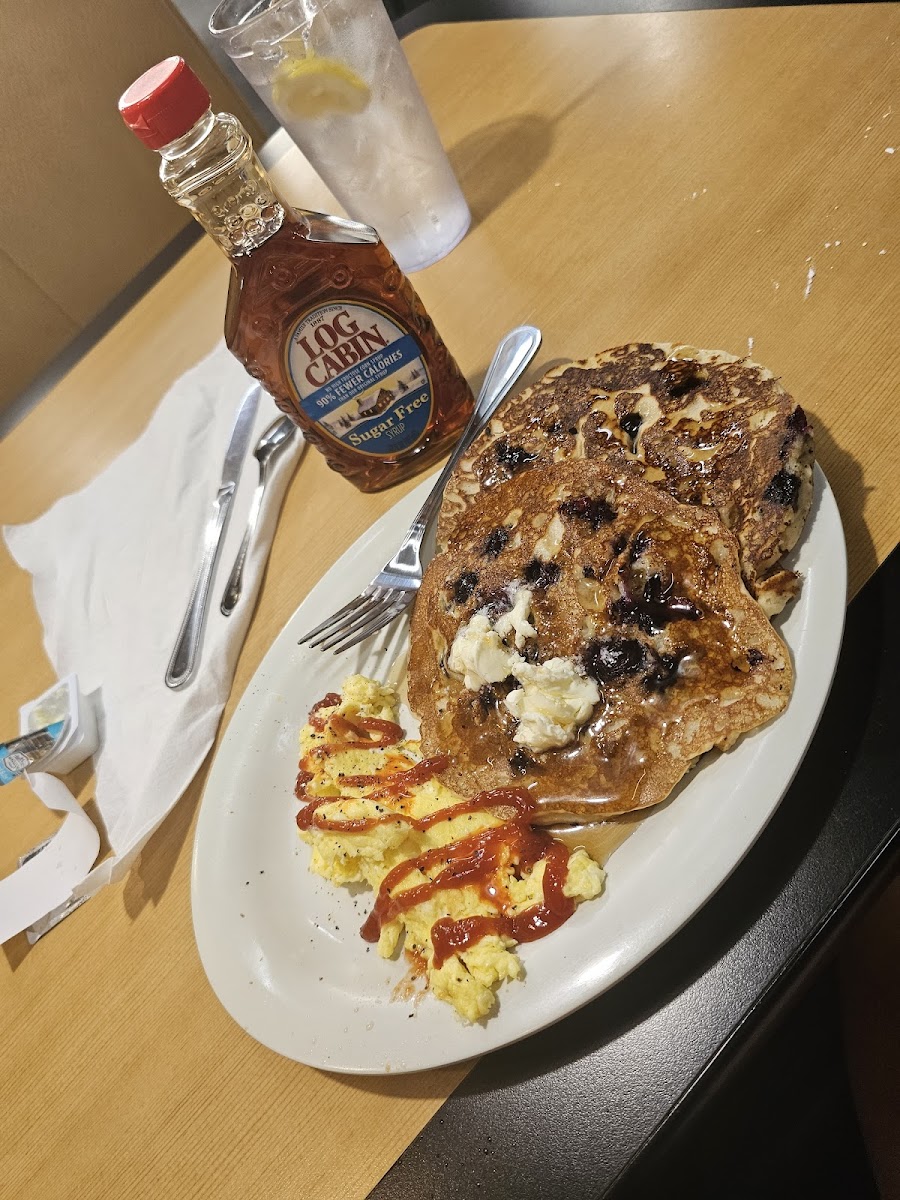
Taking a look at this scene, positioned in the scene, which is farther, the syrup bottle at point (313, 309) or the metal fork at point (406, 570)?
the metal fork at point (406, 570)

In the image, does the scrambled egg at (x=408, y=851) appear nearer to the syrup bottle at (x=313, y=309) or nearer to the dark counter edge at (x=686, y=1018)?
the dark counter edge at (x=686, y=1018)

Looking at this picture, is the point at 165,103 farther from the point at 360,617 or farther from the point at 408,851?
the point at 408,851

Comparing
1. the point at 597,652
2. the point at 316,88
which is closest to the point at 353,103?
the point at 316,88

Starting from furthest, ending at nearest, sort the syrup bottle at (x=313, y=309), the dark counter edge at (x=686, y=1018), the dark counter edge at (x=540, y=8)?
the dark counter edge at (x=540, y=8)
the syrup bottle at (x=313, y=309)
the dark counter edge at (x=686, y=1018)

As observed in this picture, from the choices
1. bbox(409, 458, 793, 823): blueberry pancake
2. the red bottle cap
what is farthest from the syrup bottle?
bbox(409, 458, 793, 823): blueberry pancake

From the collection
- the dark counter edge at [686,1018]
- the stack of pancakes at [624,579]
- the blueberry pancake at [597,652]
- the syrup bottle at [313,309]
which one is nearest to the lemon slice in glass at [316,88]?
the syrup bottle at [313,309]

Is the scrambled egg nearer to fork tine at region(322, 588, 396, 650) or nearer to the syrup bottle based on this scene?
fork tine at region(322, 588, 396, 650)

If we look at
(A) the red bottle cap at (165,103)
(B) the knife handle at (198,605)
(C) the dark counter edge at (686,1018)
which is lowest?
(C) the dark counter edge at (686,1018)
